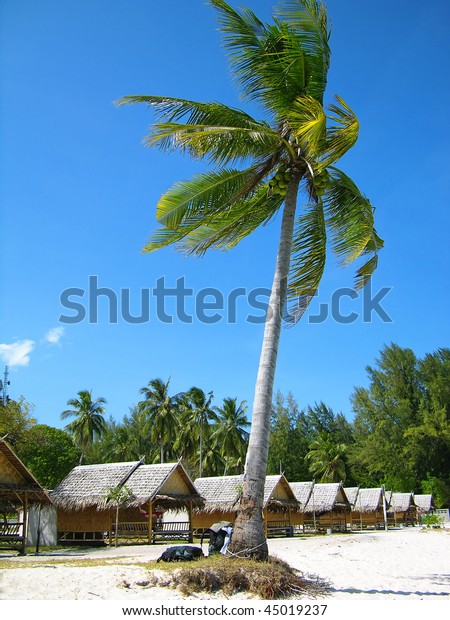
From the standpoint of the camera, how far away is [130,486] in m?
23.1

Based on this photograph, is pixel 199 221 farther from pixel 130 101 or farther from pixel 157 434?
pixel 157 434

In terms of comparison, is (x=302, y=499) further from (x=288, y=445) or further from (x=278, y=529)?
(x=288, y=445)

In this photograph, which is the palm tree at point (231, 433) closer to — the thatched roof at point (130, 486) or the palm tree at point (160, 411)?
the palm tree at point (160, 411)

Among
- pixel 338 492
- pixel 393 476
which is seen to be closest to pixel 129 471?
pixel 338 492

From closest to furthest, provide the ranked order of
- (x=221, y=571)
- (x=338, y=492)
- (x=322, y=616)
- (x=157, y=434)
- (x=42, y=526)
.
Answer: (x=322, y=616), (x=221, y=571), (x=42, y=526), (x=338, y=492), (x=157, y=434)

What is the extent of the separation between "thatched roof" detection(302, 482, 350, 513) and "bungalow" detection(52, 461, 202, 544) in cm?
1267

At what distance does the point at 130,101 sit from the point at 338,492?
106ft

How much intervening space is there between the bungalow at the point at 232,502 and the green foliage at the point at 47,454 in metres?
10.7

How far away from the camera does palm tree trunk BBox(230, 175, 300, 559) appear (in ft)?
28.4

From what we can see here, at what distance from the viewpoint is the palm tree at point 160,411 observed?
43.6 metres

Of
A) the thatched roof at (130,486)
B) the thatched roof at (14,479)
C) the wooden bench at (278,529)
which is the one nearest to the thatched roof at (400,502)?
the wooden bench at (278,529)

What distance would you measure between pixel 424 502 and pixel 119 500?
→ 34.8 metres

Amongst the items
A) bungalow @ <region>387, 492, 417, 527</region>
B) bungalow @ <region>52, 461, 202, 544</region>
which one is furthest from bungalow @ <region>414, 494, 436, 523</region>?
bungalow @ <region>52, 461, 202, 544</region>

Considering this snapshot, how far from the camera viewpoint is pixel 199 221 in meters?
10.2
